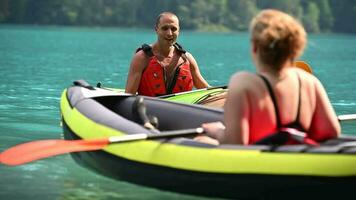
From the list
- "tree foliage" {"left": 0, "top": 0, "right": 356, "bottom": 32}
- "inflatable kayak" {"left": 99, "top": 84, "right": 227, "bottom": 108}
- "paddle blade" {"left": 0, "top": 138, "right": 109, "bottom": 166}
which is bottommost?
"tree foliage" {"left": 0, "top": 0, "right": 356, "bottom": 32}

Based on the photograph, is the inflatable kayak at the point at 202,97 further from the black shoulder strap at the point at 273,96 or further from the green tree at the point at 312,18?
the green tree at the point at 312,18

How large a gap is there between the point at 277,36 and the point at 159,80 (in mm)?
3470

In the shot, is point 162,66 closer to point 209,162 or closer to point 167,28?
point 167,28

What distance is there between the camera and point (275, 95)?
4598mm

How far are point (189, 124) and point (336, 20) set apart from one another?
99502 millimetres

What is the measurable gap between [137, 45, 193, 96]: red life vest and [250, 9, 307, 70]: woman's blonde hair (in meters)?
3.31

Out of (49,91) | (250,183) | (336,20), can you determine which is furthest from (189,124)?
(336,20)

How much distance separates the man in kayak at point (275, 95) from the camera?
4.45m

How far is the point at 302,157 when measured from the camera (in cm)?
450

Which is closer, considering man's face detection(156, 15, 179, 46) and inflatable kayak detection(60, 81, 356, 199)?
inflatable kayak detection(60, 81, 356, 199)

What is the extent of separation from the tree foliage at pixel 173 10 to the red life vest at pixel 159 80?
3559 inches

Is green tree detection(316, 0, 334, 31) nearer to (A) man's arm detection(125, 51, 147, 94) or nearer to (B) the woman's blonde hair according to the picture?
(A) man's arm detection(125, 51, 147, 94)

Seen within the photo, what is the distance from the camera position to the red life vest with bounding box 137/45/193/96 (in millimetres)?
7770

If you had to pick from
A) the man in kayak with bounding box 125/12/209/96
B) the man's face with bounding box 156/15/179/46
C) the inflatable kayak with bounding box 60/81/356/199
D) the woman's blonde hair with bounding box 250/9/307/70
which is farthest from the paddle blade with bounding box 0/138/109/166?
the man's face with bounding box 156/15/179/46
